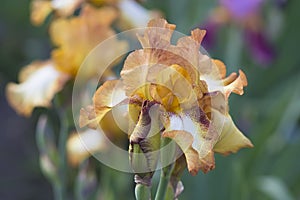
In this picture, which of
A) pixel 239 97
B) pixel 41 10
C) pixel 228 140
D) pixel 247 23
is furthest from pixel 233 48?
pixel 228 140

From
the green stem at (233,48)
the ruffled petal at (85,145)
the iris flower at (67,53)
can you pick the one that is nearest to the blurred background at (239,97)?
the green stem at (233,48)

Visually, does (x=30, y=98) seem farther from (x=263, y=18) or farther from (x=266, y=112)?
(x=263, y=18)

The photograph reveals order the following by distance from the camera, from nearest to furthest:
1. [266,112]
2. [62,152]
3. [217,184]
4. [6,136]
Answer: [62,152], [217,184], [266,112], [6,136]

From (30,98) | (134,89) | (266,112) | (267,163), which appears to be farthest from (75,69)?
(266,112)

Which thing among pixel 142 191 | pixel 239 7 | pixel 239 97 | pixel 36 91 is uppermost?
pixel 142 191

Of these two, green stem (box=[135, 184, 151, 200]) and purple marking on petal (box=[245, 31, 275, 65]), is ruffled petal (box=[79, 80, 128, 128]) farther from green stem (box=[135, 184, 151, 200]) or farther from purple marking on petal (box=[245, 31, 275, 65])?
purple marking on petal (box=[245, 31, 275, 65])

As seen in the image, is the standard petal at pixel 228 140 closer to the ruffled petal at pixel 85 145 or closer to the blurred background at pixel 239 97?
the ruffled petal at pixel 85 145

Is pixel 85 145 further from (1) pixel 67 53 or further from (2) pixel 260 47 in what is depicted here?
(2) pixel 260 47
